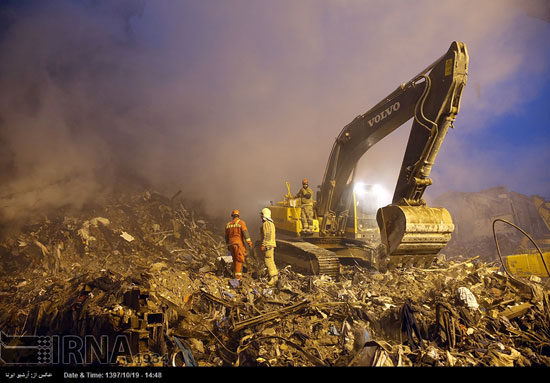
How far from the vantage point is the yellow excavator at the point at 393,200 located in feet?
14.1

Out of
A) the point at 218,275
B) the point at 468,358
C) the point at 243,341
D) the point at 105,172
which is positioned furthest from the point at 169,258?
the point at 468,358

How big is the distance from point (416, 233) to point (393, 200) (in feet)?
2.70

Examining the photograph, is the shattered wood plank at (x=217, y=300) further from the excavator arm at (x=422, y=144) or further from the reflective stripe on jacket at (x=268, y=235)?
the excavator arm at (x=422, y=144)

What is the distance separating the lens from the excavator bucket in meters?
4.16

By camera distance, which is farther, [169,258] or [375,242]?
[169,258]

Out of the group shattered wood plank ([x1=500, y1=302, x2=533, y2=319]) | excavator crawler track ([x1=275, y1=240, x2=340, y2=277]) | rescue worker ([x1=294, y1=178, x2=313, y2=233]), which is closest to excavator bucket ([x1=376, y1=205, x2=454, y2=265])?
shattered wood plank ([x1=500, y1=302, x2=533, y2=319])

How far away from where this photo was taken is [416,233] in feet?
13.7

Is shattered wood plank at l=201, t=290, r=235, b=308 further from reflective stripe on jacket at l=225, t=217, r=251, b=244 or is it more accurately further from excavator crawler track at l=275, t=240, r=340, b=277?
excavator crawler track at l=275, t=240, r=340, b=277

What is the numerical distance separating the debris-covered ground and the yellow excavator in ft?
2.46

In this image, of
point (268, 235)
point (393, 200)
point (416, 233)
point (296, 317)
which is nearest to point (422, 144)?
point (393, 200)

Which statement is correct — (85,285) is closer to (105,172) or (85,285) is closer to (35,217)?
(35,217)

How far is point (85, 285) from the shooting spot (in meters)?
4.96

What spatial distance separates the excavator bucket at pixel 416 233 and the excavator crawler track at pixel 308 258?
99.1 inches

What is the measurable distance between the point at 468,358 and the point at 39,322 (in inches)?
251
